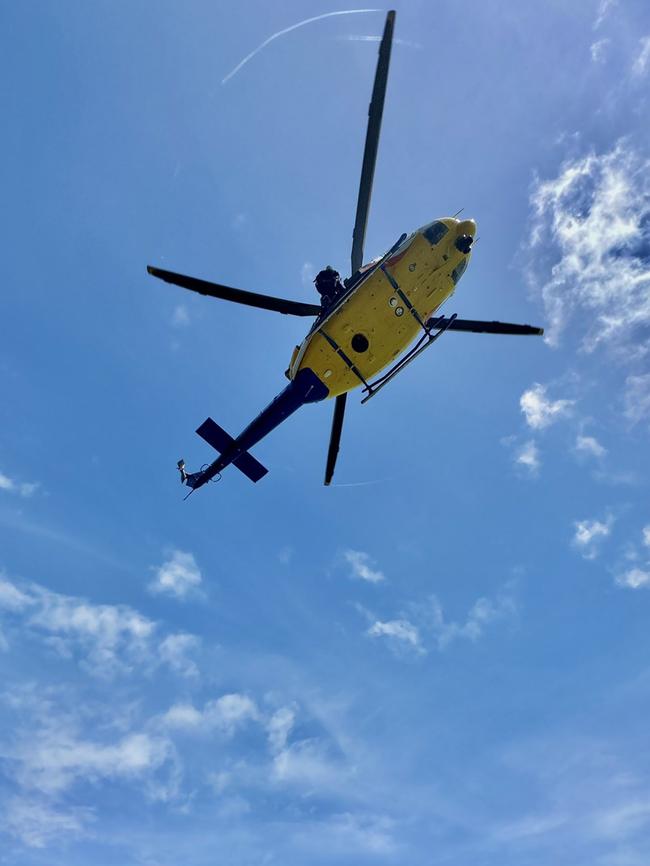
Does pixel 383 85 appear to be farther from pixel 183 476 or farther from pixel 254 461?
pixel 183 476

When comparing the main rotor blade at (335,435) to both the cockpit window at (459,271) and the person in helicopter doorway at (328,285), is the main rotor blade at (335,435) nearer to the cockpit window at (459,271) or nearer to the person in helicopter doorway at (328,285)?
the person in helicopter doorway at (328,285)

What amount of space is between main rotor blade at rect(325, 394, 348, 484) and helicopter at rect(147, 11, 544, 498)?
1.17 m

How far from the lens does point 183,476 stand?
91.3ft

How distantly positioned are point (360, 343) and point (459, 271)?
5312mm

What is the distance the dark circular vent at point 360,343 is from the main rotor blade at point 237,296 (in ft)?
8.82

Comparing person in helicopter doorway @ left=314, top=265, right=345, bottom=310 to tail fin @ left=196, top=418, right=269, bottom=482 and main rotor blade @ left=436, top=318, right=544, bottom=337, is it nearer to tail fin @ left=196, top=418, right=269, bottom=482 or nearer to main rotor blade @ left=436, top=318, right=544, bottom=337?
main rotor blade @ left=436, top=318, right=544, bottom=337

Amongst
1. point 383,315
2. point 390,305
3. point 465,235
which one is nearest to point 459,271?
point 465,235

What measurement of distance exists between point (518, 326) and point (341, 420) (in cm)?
961

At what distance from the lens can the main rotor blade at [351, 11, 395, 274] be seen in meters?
18.9

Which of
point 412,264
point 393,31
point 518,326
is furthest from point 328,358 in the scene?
point 393,31

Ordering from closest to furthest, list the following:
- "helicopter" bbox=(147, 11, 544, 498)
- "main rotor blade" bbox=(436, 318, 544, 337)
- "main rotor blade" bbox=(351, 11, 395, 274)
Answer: "main rotor blade" bbox=(351, 11, 395, 274) < "helicopter" bbox=(147, 11, 544, 498) < "main rotor blade" bbox=(436, 318, 544, 337)

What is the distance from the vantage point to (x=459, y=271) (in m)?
23.5

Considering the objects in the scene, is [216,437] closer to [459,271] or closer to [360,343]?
[360,343]

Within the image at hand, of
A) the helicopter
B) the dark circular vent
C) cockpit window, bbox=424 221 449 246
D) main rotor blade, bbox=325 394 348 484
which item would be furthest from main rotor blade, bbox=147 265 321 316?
cockpit window, bbox=424 221 449 246
